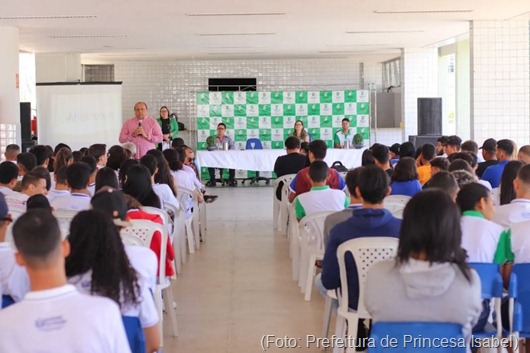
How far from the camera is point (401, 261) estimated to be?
292 centimetres

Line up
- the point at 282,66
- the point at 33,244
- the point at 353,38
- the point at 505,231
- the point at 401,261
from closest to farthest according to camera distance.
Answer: the point at 33,244 < the point at 401,261 < the point at 505,231 < the point at 353,38 < the point at 282,66

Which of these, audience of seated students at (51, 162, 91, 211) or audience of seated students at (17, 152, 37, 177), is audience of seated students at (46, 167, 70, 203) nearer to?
audience of seated students at (51, 162, 91, 211)

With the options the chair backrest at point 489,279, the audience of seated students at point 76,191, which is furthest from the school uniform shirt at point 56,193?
the chair backrest at point 489,279

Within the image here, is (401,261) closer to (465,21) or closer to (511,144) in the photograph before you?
(511,144)

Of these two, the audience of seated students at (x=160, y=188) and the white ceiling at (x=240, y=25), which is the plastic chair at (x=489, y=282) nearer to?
the audience of seated students at (x=160, y=188)

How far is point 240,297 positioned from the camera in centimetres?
627

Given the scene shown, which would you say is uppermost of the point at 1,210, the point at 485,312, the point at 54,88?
the point at 54,88

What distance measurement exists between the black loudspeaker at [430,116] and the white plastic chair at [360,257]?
12849 millimetres

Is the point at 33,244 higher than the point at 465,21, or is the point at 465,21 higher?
the point at 465,21

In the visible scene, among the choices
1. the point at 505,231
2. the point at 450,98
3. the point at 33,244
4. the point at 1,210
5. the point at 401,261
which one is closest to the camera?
the point at 33,244

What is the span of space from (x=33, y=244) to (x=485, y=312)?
88.1 inches

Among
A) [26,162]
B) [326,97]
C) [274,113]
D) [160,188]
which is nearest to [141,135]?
[26,162]

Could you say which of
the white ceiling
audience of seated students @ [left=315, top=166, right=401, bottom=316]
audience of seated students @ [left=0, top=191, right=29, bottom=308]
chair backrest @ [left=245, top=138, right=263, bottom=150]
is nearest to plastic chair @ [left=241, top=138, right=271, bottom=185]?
chair backrest @ [left=245, top=138, right=263, bottom=150]

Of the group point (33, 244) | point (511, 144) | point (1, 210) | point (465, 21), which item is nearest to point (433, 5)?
point (465, 21)
